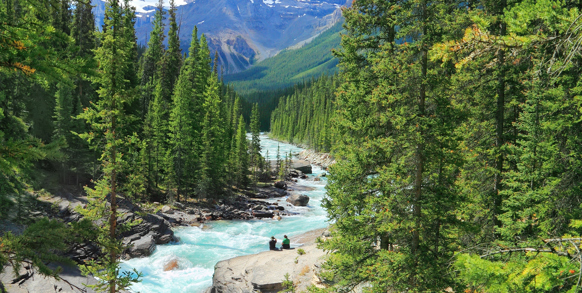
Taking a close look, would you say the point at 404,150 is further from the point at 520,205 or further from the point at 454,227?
the point at 520,205

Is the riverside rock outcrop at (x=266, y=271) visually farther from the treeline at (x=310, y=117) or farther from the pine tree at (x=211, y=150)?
the treeline at (x=310, y=117)

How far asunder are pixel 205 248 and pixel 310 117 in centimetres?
9493

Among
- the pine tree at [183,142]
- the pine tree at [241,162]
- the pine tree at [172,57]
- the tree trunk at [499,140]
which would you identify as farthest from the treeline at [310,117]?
the tree trunk at [499,140]

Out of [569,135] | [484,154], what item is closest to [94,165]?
[484,154]

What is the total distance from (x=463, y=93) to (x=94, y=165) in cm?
3298

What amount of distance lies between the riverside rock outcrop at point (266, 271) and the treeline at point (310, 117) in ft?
205

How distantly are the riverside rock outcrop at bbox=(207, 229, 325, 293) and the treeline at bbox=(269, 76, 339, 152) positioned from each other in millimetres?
62627

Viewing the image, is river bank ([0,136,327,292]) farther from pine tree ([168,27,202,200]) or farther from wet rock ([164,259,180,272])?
pine tree ([168,27,202,200])

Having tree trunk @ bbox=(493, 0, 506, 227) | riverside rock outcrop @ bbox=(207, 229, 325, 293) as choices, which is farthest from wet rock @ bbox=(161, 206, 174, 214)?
tree trunk @ bbox=(493, 0, 506, 227)

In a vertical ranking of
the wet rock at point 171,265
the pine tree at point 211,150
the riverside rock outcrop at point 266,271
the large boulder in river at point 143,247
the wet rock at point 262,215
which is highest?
the pine tree at point 211,150

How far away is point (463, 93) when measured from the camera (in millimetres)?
14180

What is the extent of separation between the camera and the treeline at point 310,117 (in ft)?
300

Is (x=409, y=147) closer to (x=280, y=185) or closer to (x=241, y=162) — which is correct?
(x=241, y=162)

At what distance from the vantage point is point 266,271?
1675 cm
